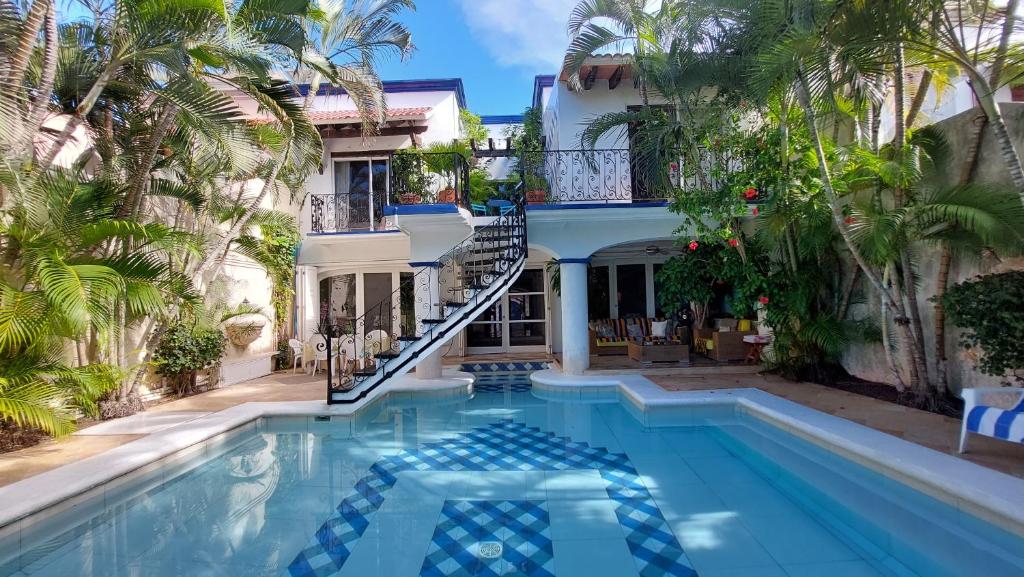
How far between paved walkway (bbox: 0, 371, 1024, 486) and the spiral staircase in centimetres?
87

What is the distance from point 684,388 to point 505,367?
15.9 ft

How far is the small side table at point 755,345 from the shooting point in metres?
10.1

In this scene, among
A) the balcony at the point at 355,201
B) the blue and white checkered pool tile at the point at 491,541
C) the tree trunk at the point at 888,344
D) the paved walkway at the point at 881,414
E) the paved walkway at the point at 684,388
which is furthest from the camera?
the balcony at the point at 355,201

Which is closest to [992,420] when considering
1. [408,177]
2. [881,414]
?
[881,414]

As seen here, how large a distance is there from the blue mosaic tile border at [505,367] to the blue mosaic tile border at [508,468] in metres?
4.51

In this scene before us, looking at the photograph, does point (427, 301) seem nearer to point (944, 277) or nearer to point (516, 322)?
point (516, 322)

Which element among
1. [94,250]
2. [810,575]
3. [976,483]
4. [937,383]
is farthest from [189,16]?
[937,383]

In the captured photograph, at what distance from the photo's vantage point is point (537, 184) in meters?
10.6

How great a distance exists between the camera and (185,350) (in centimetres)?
861

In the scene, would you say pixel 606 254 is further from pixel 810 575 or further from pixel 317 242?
pixel 810 575

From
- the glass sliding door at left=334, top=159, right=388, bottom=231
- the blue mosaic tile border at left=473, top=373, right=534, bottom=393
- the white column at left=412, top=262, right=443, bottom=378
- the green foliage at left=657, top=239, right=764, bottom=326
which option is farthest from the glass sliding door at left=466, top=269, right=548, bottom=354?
the green foliage at left=657, top=239, right=764, bottom=326

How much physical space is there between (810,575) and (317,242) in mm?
12419

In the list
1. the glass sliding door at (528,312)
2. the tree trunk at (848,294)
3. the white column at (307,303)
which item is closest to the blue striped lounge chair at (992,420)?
the tree trunk at (848,294)

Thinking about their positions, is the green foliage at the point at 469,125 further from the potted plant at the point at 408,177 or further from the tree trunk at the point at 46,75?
the tree trunk at the point at 46,75
